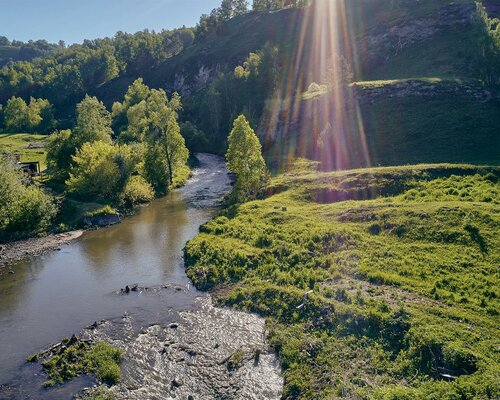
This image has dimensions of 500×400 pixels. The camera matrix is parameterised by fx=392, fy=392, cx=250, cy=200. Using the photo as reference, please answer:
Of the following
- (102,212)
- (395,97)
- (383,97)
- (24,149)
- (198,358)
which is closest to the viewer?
(198,358)

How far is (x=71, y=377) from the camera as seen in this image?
26516mm

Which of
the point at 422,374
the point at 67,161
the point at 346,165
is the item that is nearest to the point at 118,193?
the point at 67,161

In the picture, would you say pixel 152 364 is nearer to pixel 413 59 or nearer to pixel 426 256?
pixel 426 256

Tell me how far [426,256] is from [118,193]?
176ft

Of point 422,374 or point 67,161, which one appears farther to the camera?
point 67,161

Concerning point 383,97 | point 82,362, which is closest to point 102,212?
point 82,362

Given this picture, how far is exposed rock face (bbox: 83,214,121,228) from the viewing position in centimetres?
6081

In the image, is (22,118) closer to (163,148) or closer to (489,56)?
(163,148)

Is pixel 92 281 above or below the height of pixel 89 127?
below

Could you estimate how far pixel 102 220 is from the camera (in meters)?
61.7

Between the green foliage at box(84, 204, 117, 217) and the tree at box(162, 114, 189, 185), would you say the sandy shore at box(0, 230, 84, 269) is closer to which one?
the green foliage at box(84, 204, 117, 217)


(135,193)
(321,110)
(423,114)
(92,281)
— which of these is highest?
(321,110)

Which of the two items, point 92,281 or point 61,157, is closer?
point 92,281

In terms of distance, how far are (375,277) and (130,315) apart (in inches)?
850
